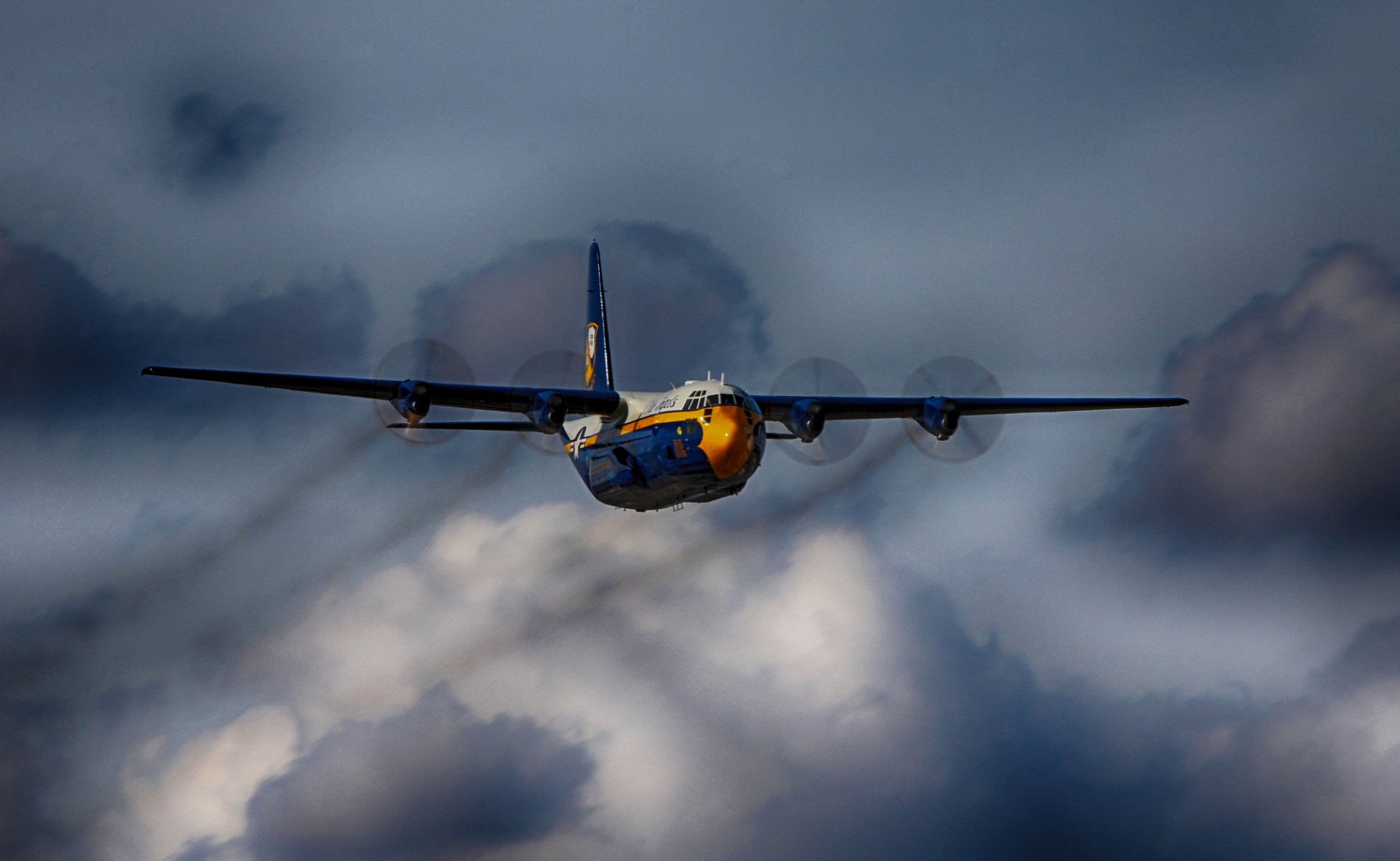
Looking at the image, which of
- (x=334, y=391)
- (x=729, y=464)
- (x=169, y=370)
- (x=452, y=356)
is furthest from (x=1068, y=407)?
(x=169, y=370)

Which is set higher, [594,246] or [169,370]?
[594,246]

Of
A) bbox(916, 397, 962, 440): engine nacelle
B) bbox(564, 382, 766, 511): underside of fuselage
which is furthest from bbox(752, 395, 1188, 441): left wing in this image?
bbox(564, 382, 766, 511): underside of fuselage

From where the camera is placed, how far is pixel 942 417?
4522cm

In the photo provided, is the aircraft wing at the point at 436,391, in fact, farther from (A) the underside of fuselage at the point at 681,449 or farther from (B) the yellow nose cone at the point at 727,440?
(B) the yellow nose cone at the point at 727,440

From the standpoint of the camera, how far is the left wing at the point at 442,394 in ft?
131

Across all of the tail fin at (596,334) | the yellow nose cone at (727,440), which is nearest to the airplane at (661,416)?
the yellow nose cone at (727,440)

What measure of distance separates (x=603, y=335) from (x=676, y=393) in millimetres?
20521

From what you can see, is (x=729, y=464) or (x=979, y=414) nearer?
(x=729, y=464)

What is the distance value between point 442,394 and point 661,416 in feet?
24.8

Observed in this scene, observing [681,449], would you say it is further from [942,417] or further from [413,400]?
[942,417]

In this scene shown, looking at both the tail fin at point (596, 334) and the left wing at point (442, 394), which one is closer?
the left wing at point (442, 394)

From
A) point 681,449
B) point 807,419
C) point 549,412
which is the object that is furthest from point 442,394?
point 807,419

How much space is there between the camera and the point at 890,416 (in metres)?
47.4

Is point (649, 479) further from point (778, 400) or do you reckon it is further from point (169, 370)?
point (169, 370)
